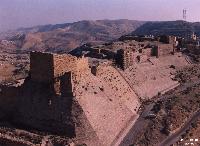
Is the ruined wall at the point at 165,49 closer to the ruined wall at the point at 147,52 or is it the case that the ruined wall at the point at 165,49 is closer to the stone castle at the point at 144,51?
the stone castle at the point at 144,51

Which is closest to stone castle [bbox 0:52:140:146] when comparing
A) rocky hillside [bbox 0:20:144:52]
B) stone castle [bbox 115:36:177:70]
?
stone castle [bbox 115:36:177:70]

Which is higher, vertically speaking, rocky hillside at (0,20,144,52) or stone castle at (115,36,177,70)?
stone castle at (115,36,177,70)

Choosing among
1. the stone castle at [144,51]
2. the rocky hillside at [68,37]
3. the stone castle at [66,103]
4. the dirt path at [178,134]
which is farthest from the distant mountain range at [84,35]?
the stone castle at [66,103]

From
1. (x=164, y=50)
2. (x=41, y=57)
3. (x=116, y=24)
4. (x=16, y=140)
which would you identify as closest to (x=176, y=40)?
(x=164, y=50)

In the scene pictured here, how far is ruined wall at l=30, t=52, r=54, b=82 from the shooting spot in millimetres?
27891

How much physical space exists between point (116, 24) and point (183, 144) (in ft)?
551

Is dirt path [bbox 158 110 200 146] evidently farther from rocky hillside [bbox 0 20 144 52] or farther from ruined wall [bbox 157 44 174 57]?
rocky hillside [bbox 0 20 144 52]

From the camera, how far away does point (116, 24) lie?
19312cm

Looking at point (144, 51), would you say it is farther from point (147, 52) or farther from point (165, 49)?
point (165, 49)

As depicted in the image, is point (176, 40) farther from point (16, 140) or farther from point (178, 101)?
point (16, 140)

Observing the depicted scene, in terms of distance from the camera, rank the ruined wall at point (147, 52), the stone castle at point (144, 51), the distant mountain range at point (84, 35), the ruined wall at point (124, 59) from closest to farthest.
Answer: the ruined wall at point (124, 59), the stone castle at point (144, 51), the ruined wall at point (147, 52), the distant mountain range at point (84, 35)

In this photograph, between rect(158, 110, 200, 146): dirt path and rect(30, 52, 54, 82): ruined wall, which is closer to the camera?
rect(158, 110, 200, 146): dirt path

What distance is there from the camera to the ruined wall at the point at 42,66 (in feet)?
91.5

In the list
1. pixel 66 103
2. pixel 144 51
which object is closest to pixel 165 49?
pixel 144 51
